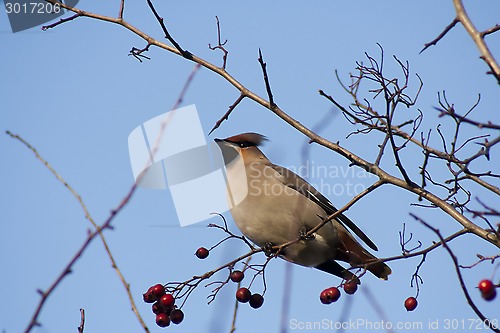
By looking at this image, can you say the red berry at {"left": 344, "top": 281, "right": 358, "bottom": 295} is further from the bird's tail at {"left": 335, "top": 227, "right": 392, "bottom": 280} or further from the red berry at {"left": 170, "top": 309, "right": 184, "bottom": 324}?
the red berry at {"left": 170, "top": 309, "right": 184, "bottom": 324}

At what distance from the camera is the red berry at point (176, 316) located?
326 centimetres

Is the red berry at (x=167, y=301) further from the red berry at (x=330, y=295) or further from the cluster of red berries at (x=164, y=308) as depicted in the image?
the red berry at (x=330, y=295)

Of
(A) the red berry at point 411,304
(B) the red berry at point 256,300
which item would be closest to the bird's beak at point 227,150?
(B) the red berry at point 256,300

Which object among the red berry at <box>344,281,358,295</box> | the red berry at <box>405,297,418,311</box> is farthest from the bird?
the red berry at <box>405,297,418,311</box>

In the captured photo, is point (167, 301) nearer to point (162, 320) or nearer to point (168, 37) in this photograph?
point (162, 320)

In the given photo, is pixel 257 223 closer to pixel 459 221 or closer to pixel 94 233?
pixel 459 221

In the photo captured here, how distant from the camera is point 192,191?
393cm

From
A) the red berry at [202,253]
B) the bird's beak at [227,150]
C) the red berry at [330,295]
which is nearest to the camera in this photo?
the red berry at [330,295]

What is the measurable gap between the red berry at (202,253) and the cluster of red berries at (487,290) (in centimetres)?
169

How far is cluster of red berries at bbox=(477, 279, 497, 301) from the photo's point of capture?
2.24 m

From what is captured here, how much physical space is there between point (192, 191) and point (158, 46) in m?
0.91

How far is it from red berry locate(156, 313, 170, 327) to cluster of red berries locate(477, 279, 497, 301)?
1555 millimetres

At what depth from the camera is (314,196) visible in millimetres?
4949

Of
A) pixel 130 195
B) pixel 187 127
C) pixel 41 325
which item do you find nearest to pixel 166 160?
pixel 187 127
